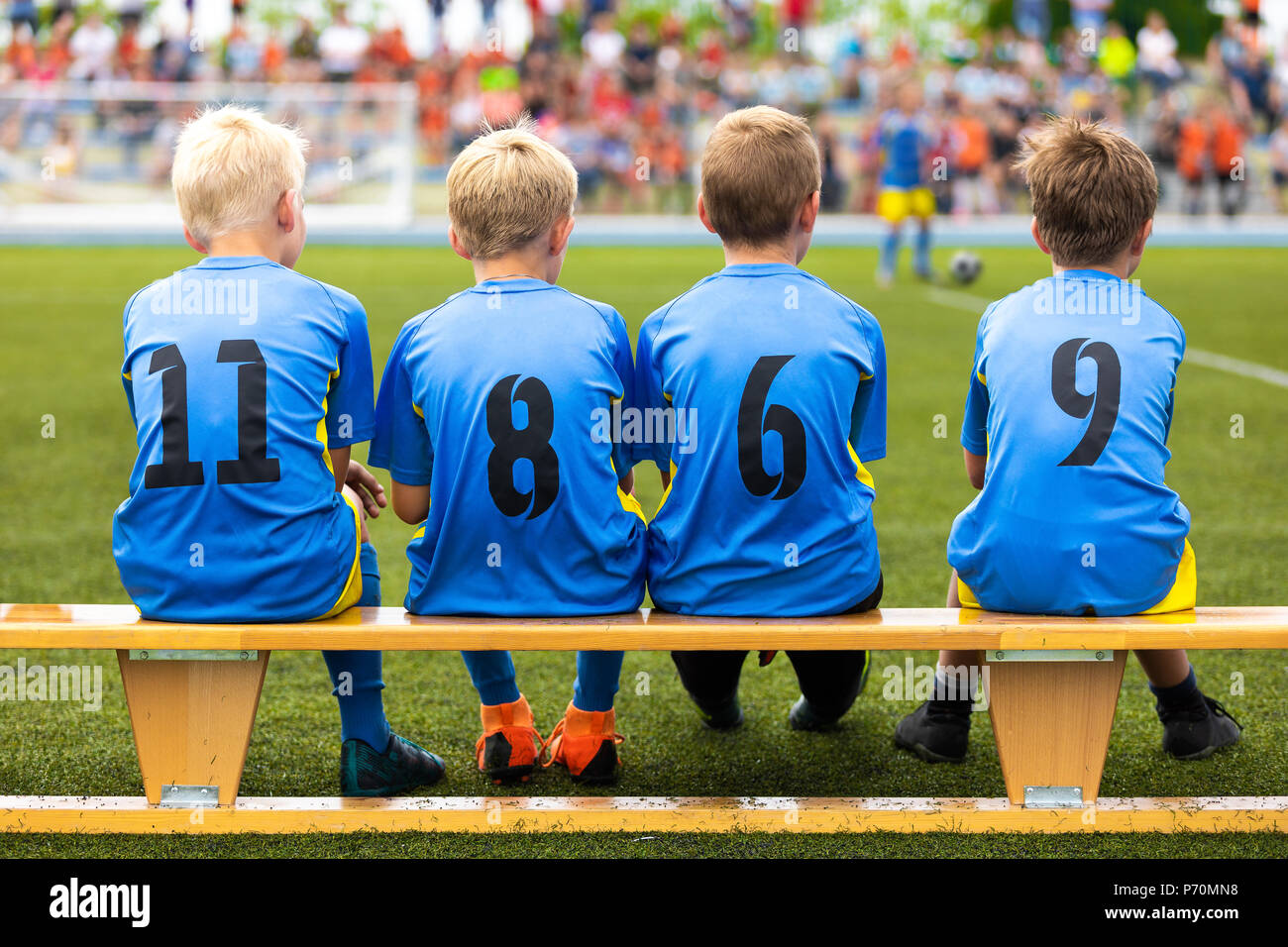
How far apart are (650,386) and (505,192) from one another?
497mm

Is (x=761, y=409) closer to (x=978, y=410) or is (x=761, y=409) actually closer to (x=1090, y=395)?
(x=978, y=410)

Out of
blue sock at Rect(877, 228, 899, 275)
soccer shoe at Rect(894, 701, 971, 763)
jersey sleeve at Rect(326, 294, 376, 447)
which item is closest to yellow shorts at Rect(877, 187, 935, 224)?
blue sock at Rect(877, 228, 899, 275)

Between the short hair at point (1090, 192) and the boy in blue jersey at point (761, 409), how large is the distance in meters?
0.45

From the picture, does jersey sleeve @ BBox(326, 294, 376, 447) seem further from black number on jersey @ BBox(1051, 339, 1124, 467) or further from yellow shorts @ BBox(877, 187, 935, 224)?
yellow shorts @ BBox(877, 187, 935, 224)

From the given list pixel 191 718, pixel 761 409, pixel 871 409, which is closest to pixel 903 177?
pixel 871 409

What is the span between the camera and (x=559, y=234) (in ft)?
8.98

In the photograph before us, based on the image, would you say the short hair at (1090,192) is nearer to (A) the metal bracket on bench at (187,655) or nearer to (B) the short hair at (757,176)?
(B) the short hair at (757,176)

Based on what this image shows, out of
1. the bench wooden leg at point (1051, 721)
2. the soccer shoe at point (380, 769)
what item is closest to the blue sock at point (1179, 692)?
the bench wooden leg at point (1051, 721)

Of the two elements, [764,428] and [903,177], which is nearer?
[764,428]

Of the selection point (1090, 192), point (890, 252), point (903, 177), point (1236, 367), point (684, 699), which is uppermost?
point (903, 177)

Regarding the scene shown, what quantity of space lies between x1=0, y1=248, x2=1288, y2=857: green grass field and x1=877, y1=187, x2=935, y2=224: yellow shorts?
4.11 meters

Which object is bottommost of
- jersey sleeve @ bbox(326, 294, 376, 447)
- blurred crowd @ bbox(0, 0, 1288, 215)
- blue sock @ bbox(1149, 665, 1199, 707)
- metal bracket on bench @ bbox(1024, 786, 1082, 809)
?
metal bracket on bench @ bbox(1024, 786, 1082, 809)

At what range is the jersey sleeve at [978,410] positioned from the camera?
274 centimetres

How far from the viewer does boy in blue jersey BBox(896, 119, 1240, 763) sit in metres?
2.55
